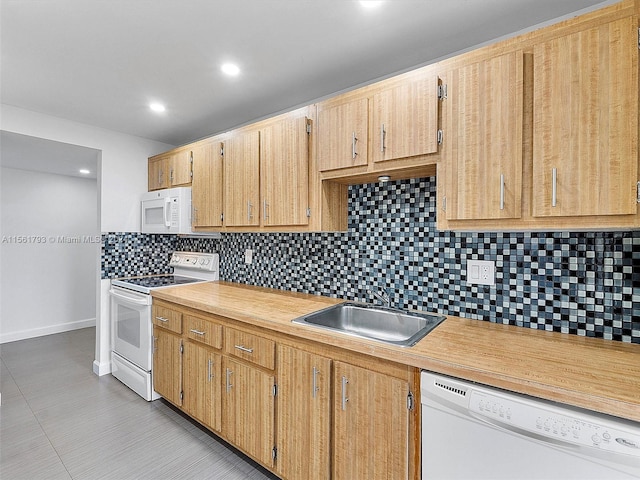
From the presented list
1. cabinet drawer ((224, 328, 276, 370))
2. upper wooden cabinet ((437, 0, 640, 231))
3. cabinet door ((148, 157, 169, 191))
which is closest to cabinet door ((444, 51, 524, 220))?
upper wooden cabinet ((437, 0, 640, 231))

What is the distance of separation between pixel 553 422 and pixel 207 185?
8.67ft

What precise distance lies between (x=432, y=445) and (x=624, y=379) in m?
0.66

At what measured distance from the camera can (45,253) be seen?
4.31m

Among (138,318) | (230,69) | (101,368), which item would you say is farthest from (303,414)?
(101,368)

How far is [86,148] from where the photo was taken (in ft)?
9.98

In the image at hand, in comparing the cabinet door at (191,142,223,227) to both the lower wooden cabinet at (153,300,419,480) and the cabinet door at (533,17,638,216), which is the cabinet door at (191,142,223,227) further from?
the cabinet door at (533,17,638,216)

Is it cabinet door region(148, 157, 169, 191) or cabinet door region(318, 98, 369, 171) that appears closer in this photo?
cabinet door region(318, 98, 369, 171)

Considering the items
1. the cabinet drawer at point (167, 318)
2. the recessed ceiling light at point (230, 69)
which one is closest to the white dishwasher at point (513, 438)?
the cabinet drawer at point (167, 318)

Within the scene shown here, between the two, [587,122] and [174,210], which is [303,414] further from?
[174,210]

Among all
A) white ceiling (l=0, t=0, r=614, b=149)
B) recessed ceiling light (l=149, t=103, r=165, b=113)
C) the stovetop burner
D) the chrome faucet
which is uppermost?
recessed ceiling light (l=149, t=103, r=165, b=113)

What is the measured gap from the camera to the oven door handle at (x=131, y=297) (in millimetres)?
2574

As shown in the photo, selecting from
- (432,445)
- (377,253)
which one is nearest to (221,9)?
(377,253)

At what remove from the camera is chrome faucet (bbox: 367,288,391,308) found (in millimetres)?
2002

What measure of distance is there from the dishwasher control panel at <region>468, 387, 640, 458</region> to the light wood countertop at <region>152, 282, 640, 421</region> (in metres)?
0.04
